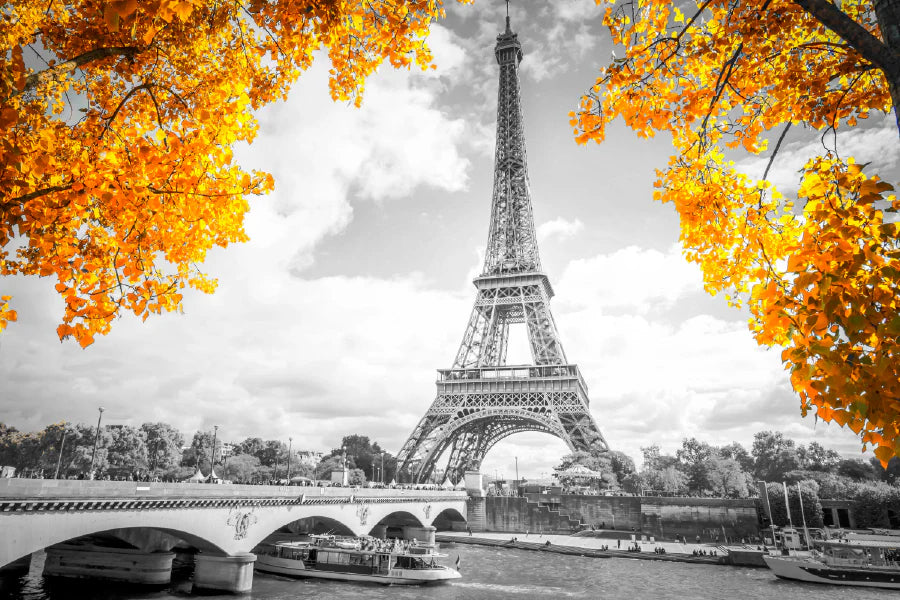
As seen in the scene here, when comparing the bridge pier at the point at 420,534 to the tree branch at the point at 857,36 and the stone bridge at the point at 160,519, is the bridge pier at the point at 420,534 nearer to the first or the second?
the stone bridge at the point at 160,519

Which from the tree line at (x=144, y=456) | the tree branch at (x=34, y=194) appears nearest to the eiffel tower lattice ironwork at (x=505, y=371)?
the tree line at (x=144, y=456)

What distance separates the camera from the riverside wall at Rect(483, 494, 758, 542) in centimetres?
4734

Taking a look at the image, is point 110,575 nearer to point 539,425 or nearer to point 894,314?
point 894,314

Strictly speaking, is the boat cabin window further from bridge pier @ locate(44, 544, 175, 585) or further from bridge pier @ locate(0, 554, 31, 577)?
bridge pier @ locate(0, 554, 31, 577)

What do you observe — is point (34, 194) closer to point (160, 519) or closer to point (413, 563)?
point (160, 519)

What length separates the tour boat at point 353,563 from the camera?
29922mm

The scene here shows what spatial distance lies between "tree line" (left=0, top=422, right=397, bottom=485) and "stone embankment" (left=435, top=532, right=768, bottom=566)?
1482cm

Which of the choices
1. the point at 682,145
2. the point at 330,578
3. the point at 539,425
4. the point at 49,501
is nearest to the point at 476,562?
the point at 330,578

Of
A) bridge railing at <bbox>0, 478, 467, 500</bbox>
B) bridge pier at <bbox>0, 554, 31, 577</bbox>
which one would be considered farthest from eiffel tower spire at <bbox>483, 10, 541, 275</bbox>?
bridge pier at <bbox>0, 554, 31, 577</bbox>

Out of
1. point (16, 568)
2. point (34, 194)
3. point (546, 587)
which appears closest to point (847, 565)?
point (546, 587)

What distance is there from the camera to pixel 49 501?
1595 centimetres

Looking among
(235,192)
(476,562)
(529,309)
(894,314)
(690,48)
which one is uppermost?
(529,309)

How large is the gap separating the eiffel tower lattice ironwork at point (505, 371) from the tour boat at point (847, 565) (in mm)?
19446

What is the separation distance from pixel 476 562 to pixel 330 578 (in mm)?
11027
